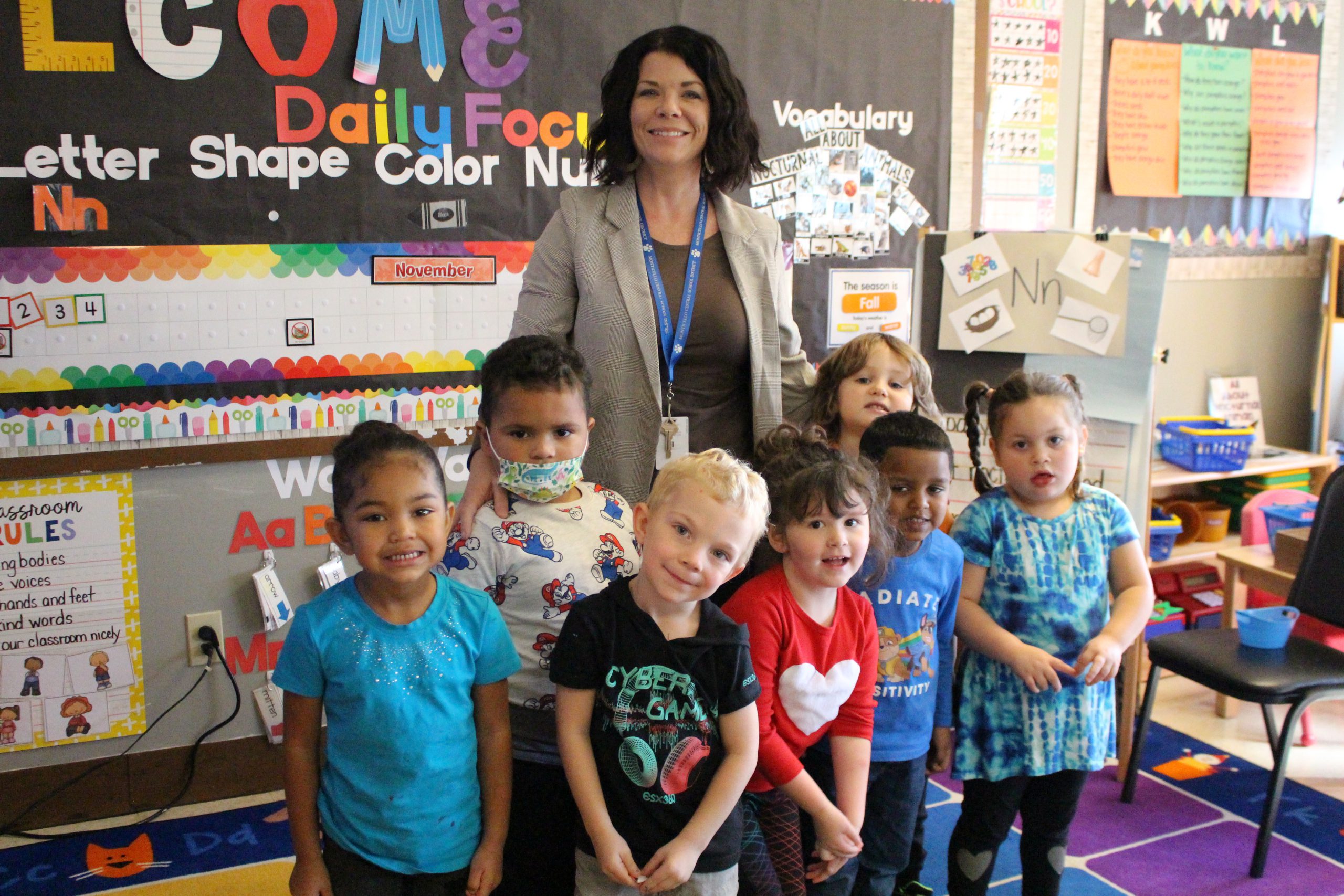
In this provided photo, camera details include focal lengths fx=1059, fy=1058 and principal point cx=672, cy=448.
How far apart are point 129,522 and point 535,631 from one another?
160cm

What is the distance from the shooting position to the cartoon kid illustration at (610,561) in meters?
1.50

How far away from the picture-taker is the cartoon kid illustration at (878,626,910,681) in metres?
1.68

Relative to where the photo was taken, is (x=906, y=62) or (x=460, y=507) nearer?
(x=460, y=507)

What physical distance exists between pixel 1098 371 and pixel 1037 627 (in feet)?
3.61

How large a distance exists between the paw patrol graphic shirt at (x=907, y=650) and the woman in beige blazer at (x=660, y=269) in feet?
1.15

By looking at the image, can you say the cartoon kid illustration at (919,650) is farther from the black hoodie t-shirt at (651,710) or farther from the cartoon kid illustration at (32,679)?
the cartoon kid illustration at (32,679)

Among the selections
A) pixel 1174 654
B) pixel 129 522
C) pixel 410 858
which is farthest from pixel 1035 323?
pixel 129 522

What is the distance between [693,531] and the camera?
4.43 ft

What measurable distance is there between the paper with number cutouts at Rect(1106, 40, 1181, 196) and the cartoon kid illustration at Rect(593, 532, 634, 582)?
2.95 metres

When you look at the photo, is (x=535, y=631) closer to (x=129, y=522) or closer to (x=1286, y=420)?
(x=129, y=522)

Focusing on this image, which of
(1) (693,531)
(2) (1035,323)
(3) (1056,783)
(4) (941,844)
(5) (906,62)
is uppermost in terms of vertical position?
(5) (906,62)

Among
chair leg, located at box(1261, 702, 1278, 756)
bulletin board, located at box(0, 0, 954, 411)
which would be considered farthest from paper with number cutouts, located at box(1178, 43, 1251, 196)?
chair leg, located at box(1261, 702, 1278, 756)

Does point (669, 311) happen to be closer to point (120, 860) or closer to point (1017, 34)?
point (120, 860)

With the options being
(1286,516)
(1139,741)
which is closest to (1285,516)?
(1286,516)
